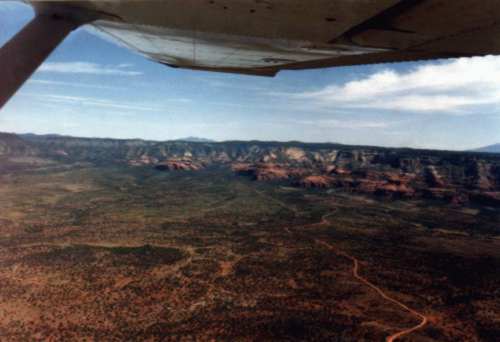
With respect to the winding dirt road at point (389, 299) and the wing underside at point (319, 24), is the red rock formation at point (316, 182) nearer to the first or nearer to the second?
the winding dirt road at point (389, 299)

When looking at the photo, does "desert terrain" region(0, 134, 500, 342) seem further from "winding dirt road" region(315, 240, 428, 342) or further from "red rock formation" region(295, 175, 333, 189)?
"red rock formation" region(295, 175, 333, 189)

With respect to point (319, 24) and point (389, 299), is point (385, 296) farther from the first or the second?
point (319, 24)

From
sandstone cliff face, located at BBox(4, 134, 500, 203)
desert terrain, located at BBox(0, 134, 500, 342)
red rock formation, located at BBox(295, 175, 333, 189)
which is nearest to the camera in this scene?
desert terrain, located at BBox(0, 134, 500, 342)

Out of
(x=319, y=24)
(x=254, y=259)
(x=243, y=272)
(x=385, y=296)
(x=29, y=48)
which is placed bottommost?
(x=254, y=259)

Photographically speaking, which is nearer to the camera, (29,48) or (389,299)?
(29,48)

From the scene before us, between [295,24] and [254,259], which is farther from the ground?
[295,24]

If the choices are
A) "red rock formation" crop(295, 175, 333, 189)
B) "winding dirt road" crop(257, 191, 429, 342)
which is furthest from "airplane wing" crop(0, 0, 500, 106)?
"red rock formation" crop(295, 175, 333, 189)

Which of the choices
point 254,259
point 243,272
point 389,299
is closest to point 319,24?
point 389,299
